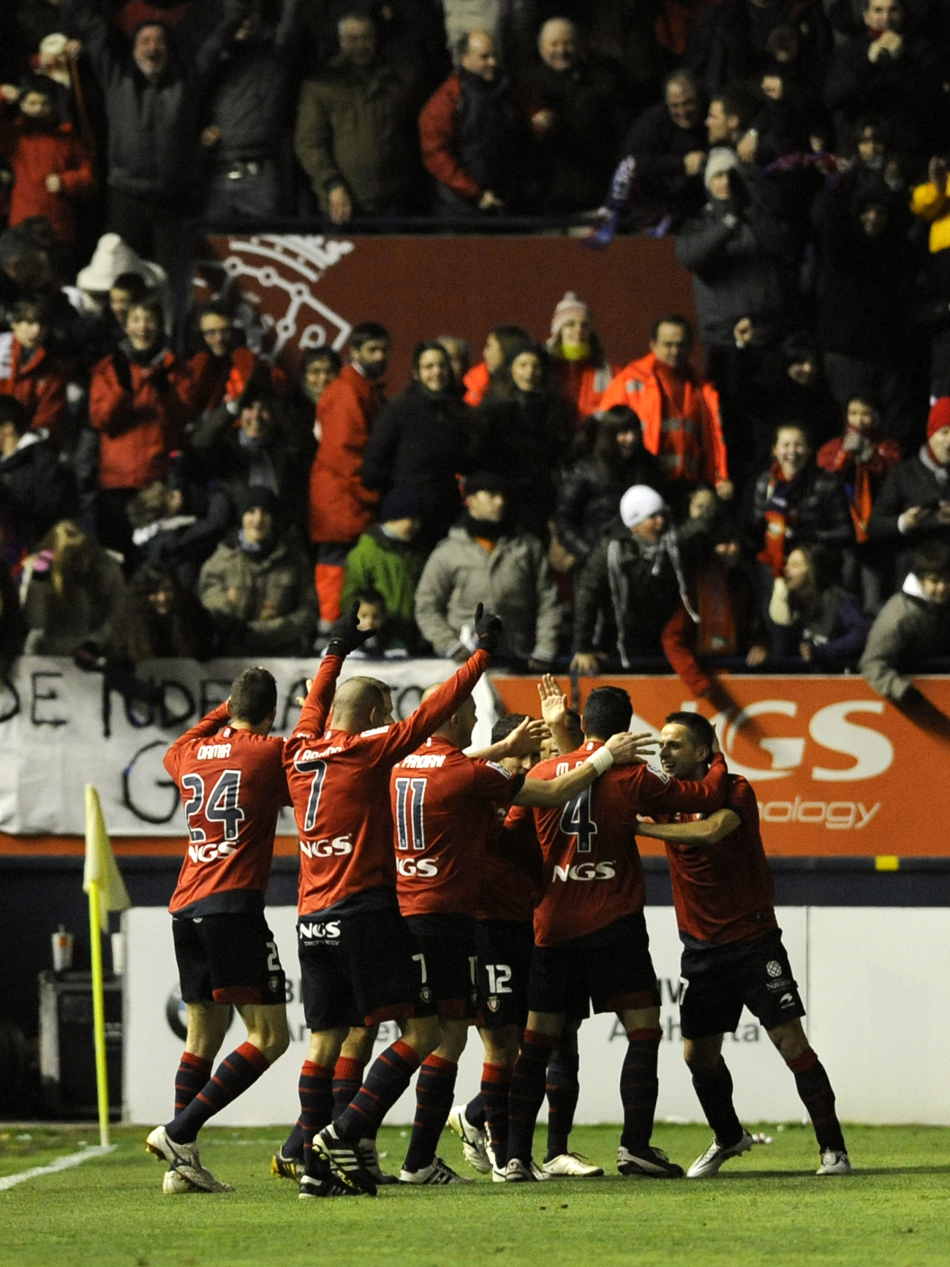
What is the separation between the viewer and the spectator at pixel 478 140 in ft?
55.3

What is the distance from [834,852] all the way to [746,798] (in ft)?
13.8

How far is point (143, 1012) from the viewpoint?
43.4 ft

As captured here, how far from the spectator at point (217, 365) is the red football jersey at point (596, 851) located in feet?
22.2

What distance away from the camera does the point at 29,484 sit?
15203 millimetres

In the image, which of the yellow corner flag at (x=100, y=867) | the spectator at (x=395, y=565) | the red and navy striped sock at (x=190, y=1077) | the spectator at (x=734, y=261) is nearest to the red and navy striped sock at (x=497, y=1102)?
the red and navy striped sock at (x=190, y=1077)

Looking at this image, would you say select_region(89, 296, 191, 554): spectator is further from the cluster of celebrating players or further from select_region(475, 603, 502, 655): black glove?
select_region(475, 603, 502, 655): black glove

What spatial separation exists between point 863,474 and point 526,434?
228 centimetres

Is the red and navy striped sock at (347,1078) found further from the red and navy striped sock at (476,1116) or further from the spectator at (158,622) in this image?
the spectator at (158,622)

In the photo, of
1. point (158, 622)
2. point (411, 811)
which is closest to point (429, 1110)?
point (411, 811)

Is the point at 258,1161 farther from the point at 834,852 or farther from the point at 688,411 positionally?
the point at 688,411

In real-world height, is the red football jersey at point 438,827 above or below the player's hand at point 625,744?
below

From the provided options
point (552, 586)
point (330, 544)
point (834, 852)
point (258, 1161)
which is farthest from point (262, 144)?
point (258, 1161)

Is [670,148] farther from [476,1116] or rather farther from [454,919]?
[454,919]

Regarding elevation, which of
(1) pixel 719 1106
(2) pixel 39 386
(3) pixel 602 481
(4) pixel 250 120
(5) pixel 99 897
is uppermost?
(4) pixel 250 120
